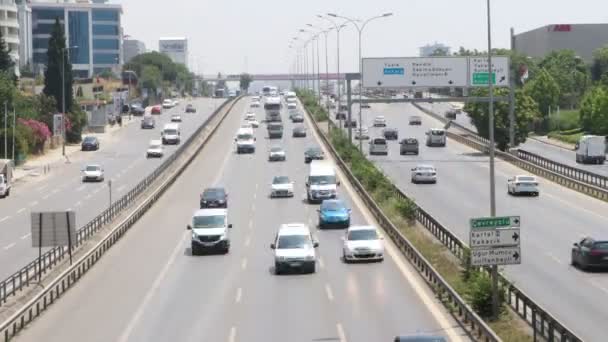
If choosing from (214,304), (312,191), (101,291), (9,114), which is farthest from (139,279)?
(9,114)

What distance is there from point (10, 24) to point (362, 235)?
14914 cm

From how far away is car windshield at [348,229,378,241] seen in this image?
41250 millimetres

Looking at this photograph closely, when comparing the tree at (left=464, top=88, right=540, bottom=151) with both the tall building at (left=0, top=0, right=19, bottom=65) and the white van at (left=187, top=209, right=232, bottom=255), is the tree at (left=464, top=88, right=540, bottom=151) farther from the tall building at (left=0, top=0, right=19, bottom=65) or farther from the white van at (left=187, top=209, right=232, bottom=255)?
the tall building at (left=0, top=0, right=19, bottom=65)

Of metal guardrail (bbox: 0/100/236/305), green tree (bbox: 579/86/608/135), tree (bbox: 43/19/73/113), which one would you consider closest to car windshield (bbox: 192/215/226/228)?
metal guardrail (bbox: 0/100/236/305)

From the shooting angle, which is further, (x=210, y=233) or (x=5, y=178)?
(x=5, y=178)

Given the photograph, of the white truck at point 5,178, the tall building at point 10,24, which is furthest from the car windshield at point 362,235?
the tall building at point 10,24

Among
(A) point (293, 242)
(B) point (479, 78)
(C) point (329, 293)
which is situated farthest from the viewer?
(B) point (479, 78)

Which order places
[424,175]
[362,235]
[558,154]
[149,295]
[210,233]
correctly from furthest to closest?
[558,154] → [424,175] → [210,233] → [362,235] → [149,295]

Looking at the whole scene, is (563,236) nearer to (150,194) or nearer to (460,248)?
(460,248)

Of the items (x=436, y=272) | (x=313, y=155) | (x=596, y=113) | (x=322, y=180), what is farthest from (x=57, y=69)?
(x=436, y=272)

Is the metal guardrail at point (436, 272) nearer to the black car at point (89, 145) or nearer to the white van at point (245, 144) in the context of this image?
the white van at point (245, 144)

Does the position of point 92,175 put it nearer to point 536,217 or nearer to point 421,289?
point 536,217

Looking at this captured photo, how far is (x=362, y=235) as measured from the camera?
4138cm

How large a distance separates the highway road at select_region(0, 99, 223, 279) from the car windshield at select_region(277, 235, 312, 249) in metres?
8.99
